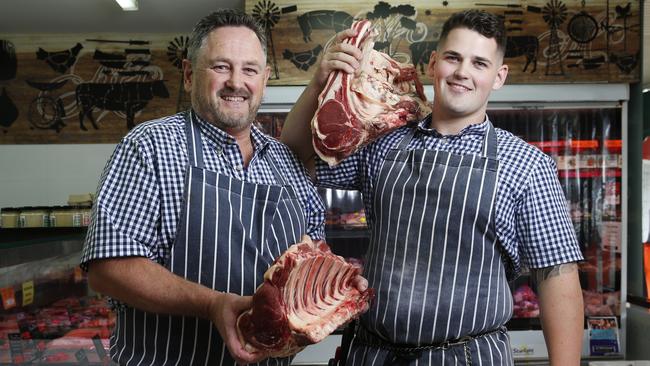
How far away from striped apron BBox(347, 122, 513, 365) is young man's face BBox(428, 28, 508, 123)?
17 centimetres

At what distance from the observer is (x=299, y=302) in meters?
1.41

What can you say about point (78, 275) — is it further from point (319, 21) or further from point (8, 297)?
point (319, 21)

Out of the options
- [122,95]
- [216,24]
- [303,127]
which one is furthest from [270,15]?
[216,24]

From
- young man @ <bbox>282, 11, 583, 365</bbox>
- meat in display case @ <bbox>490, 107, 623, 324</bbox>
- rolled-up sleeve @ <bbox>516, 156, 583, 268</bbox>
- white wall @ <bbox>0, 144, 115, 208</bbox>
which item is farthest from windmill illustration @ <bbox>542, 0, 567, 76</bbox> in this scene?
white wall @ <bbox>0, 144, 115, 208</bbox>

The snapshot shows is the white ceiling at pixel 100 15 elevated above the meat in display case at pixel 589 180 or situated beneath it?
elevated above

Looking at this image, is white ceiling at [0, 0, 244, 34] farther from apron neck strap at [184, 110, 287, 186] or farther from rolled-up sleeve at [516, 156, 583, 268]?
rolled-up sleeve at [516, 156, 583, 268]

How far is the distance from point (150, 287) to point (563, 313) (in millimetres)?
1389

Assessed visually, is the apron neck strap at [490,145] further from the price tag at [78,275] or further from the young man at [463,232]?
the price tag at [78,275]

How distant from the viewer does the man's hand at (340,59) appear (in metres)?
2.00

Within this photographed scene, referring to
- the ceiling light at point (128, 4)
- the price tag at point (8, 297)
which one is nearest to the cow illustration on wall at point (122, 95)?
the ceiling light at point (128, 4)

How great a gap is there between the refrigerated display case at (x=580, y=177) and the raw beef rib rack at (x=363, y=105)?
2.10 m

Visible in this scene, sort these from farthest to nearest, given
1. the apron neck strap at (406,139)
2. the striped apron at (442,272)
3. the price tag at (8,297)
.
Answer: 1. the price tag at (8,297)
2. the apron neck strap at (406,139)
3. the striped apron at (442,272)

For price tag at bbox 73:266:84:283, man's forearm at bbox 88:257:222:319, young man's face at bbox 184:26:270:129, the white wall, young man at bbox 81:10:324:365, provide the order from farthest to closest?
the white wall < price tag at bbox 73:266:84:283 < young man's face at bbox 184:26:270:129 < young man at bbox 81:10:324:365 < man's forearm at bbox 88:257:222:319

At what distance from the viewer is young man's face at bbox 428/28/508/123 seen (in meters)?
1.98
